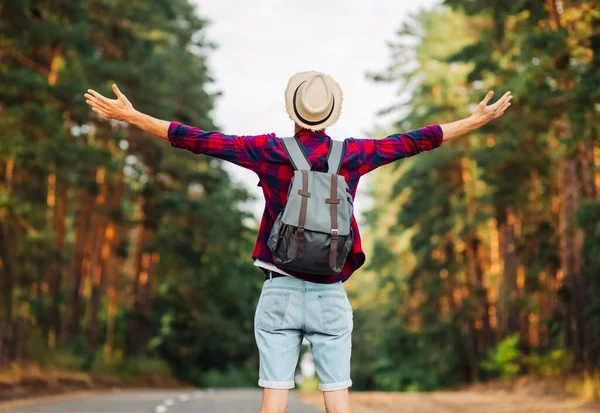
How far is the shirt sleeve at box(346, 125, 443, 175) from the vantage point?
195 inches

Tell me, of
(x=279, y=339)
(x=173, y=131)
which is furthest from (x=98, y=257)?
(x=279, y=339)

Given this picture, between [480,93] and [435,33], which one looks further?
[435,33]

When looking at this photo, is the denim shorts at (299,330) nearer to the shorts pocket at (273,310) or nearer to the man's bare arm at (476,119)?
the shorts pocket at (273,310)

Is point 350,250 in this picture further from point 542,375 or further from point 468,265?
point 468,265

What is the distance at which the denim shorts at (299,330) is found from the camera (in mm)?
4688

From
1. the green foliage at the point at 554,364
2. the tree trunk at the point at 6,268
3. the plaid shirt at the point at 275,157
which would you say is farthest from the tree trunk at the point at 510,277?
the plaid shirt at the point at 275,157

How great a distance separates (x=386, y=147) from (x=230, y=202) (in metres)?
43.5

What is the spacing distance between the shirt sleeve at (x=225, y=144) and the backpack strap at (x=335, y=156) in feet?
1.03

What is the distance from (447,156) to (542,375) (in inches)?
612

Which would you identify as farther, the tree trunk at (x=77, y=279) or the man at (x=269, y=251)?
the tree trunk at (x=77, y=279)

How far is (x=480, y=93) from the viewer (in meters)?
21.5

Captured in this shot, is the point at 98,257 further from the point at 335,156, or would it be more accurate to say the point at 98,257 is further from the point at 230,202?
the point at 335,156

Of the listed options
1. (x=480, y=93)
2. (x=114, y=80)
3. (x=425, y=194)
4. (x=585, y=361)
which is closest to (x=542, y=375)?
(x=585, y=361)

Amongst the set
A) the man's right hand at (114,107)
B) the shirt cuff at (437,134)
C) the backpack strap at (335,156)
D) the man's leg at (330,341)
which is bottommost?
the man's leg at (330,341)
